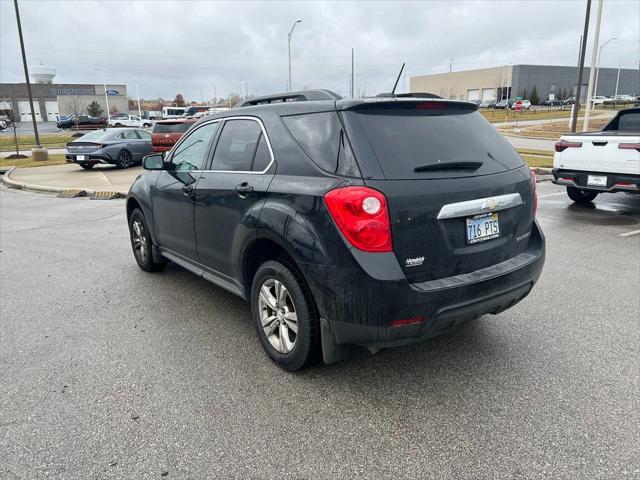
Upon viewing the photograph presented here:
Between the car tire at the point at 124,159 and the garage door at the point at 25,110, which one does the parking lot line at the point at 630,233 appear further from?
the garage door at the point at 25,110

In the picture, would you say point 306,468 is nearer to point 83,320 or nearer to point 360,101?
point 360,101

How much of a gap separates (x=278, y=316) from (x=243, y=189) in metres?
0.93

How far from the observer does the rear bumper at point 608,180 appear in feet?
25.7

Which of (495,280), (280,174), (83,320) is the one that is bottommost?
(83,320)

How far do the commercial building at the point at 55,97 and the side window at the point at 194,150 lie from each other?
8546cm

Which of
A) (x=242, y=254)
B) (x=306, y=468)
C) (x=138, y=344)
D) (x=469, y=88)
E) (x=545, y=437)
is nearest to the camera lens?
(x=306, y=468)

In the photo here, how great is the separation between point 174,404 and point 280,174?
62.3 inches

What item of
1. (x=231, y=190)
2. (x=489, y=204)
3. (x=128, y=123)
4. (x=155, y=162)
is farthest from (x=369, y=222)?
(x=128, y=123)

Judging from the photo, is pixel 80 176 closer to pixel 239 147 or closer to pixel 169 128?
pixel 169 128

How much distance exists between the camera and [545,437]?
2.70 metres

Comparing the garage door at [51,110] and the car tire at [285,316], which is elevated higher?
the garage door at [51,110]

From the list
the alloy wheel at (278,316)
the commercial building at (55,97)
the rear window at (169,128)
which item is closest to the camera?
the alloy wheel at (278,316)

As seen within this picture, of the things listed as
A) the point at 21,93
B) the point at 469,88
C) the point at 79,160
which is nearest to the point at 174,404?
the point at 79,160

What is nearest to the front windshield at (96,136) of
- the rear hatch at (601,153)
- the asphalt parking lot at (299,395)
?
the asphalt parking lot at (299,395)
